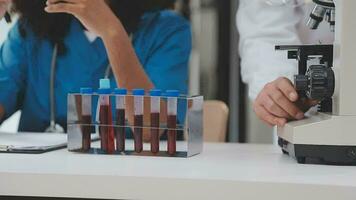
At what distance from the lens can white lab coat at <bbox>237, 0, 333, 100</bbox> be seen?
1.55 metres

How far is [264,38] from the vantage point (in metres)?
1.66

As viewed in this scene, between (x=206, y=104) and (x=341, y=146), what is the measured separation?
95 centimetres

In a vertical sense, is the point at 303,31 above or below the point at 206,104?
above

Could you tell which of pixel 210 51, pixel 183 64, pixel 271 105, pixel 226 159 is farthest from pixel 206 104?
pixel 210 51

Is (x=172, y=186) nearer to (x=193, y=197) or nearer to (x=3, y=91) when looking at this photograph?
(x=193, y=197)

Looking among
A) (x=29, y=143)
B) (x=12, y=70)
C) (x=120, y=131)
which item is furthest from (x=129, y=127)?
(x=12, y=70)

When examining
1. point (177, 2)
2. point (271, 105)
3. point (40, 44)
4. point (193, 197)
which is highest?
point (177, 2)

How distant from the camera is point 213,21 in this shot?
298 cm

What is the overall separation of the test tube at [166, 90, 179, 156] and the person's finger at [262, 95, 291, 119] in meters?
0.21

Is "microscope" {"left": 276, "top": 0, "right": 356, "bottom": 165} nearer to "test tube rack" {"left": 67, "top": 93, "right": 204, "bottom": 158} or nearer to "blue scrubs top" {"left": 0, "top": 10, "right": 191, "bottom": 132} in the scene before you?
"test tube rack" {"left": 67, "top": 93, "right": 204, "bottom": 158}

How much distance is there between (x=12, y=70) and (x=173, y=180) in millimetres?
1061

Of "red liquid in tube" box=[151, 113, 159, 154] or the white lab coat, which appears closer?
"red liquid in tube" box=[151, 113, 159, 154]

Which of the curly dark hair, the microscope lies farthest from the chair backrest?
the microscope

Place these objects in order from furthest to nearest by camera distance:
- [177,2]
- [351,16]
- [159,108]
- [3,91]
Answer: [177,2] → [3,91] → [159,108] → [351,16]
